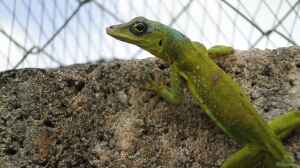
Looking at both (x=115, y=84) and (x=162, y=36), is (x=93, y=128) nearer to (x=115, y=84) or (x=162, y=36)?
(x=115, y=84)

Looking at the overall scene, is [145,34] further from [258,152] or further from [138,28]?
[258,152]

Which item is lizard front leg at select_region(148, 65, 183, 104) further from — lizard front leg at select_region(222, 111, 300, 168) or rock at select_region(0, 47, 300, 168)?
lizard front leg at select_region(222, 111, 300, 168)

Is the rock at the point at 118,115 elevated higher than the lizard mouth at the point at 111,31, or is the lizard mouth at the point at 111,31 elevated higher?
the lizard mouth at the point at 111,31

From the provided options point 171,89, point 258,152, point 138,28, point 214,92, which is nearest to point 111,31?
point 138,28

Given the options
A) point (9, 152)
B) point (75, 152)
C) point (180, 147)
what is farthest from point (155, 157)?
point (9, 152)

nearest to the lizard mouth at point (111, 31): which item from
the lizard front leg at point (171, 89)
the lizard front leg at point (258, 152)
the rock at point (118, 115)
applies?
the rock at point (118, 115)

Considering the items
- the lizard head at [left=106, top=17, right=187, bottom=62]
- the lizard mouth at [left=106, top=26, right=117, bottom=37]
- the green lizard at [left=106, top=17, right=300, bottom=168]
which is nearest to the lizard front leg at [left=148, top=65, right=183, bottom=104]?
the green lizard at [left=106, top=17, right=300, bottom=168]

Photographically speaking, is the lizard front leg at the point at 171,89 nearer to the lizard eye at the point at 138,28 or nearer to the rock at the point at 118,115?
the rock at the point at 118,115
